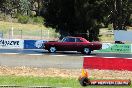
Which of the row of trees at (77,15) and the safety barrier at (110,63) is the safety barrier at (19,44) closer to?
the row of trees at (77,15)

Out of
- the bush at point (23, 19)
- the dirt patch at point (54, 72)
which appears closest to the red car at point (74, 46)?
the dirt patch at point (54, 72)

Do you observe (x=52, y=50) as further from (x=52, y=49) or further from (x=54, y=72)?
(x=54, y=72)

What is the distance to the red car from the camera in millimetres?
36625

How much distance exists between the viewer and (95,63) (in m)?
20.7

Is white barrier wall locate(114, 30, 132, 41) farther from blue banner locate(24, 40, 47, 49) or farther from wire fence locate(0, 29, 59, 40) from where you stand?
blue banner locate(24, 40, 47, 49)

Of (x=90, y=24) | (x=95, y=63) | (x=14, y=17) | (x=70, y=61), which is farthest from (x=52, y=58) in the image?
(x=14, y=17)

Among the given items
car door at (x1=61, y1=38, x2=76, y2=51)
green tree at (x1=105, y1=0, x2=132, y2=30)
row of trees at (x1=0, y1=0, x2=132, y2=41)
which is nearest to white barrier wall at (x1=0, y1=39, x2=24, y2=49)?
car door at (x1=61, y1=38, x2=76, y2=51)

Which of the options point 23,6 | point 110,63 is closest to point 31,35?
point 23,6

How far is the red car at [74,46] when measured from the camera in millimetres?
36625

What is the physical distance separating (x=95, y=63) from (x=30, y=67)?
360 cm

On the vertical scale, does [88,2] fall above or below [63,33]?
above

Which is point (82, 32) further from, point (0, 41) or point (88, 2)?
point (0, 41)

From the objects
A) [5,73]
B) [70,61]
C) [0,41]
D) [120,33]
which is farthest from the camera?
[120,33]

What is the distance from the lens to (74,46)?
120ft
